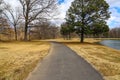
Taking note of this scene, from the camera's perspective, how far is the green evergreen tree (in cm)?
4191

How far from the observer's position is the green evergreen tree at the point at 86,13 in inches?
1650

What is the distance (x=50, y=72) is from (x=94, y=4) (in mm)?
34350

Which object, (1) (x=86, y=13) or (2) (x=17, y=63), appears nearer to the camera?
(2) (x=17, y=63)

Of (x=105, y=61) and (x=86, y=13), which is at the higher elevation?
(x=86, y=13)

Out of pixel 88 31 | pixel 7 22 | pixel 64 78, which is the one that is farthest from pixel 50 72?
pixel 7 22

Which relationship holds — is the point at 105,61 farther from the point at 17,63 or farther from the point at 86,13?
the point at 86,13

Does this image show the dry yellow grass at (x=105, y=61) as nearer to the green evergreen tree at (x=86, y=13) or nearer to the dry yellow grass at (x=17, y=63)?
the dry yellow grass at (x=17, y=63)

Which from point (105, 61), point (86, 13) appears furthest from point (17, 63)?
point (86, 13)

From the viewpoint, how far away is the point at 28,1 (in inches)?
1741

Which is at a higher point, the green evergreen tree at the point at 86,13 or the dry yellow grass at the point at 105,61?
the green evergreen tree at the point at 86,13

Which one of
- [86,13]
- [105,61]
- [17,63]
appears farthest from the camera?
[86,13]

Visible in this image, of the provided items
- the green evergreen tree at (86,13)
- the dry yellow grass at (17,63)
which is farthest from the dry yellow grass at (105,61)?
the green evergreen tree at (86,13)

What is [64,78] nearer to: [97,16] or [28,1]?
[97,16]

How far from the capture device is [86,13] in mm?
42156
